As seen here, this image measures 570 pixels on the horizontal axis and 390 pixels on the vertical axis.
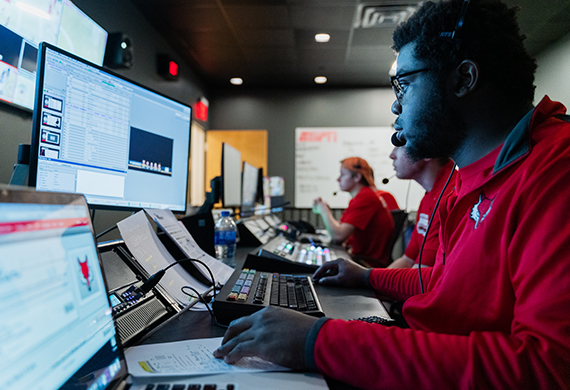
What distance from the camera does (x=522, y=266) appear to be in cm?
48

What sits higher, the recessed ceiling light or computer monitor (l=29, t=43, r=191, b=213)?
the recessed ceiling light

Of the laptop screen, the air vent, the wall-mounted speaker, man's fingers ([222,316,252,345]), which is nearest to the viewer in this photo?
the laptop screen

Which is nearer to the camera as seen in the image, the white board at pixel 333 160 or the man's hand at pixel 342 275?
the man's hand at pixel 342 275

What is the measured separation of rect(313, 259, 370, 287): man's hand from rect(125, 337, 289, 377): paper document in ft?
1.85

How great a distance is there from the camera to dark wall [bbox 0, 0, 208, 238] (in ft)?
5.98

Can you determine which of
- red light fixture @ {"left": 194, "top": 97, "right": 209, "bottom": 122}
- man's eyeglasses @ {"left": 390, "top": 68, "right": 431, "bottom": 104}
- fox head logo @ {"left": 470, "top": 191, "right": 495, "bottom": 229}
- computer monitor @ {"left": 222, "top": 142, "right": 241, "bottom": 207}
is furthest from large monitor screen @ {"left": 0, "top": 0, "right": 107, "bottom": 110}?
red light fixture @ {"left": 194, "top": 97, "right": 209, "bottom": 122}

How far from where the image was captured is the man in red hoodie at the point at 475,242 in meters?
0.44

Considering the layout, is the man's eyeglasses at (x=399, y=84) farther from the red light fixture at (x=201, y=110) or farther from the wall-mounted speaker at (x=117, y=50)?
the red light fixture at (x=201, y=110)

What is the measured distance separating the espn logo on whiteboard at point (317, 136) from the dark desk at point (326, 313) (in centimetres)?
441

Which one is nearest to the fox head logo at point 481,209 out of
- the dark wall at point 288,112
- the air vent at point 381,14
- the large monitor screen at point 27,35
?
the large monitor screen at point 27,35

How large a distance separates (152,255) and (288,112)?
4788 millimetres

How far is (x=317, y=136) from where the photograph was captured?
529 centimetres

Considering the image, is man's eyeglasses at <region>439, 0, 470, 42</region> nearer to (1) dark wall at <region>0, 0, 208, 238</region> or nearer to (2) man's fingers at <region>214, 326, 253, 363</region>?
(2) man's fingers at <region>214, 326, 253, 363</region>

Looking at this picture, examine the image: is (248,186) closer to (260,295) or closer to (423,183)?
(423,183)
